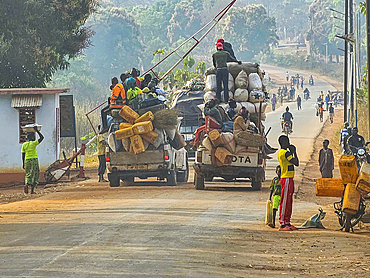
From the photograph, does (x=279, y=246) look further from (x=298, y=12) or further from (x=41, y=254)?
(x=298, y=12)

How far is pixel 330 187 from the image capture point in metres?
11.4

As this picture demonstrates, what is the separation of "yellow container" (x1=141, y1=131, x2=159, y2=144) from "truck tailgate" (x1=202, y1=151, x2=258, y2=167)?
1685 millimetres

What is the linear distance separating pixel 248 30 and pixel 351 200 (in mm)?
104236

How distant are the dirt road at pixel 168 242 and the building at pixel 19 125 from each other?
23.0 ft

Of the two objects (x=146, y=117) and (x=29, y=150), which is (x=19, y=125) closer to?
(x=29, y=150)

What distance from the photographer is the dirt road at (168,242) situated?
7.88 m

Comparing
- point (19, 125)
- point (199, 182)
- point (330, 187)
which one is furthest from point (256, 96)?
point (19, 125)

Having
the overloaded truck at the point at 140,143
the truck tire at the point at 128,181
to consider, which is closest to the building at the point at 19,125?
the truck tire at the point at 128,181

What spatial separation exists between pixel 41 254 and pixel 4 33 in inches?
724

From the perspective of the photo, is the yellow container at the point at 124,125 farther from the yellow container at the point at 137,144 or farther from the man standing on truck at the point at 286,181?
the man standing on truck at the point at 286,181

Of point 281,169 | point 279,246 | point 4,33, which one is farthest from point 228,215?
point 4,33

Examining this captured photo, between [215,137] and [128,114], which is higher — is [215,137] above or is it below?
below

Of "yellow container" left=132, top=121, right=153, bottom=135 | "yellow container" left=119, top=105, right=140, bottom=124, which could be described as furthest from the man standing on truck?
"yellow container" left=119, top=105, right=140, bottom=124

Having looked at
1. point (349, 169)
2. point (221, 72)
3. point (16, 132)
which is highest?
point (221, 72)
